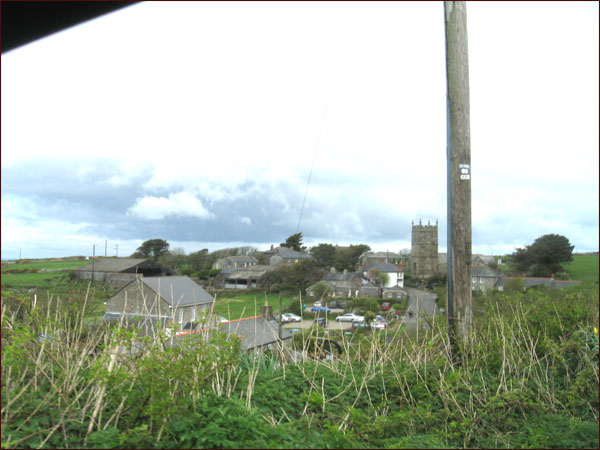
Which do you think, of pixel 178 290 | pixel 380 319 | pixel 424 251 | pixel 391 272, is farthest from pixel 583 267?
pixel 178 290

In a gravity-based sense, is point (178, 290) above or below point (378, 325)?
above

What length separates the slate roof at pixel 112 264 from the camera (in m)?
3.71

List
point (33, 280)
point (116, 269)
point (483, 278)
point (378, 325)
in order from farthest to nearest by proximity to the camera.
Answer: point (483, 278) → point (378, 325) → point (116, 269) → point (33, 280)

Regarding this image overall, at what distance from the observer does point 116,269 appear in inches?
149

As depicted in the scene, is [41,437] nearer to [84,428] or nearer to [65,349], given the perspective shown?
[84,428]

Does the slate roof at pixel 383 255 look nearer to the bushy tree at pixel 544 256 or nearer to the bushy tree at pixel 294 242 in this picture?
the bushy tree at pixel 294 242

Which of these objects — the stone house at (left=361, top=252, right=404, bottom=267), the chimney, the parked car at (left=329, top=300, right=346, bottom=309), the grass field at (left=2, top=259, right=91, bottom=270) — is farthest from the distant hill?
the grass field at (left=2, top=259, right=91, bottom=270)

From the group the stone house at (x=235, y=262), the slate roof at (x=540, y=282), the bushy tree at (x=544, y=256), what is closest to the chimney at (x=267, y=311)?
the stone house at (x=235, y=262)

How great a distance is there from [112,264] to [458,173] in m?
3.42

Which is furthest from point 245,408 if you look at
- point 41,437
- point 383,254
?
point 383,254

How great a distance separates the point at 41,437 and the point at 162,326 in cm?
97

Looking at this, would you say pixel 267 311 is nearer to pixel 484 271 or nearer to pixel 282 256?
pixel 282 256

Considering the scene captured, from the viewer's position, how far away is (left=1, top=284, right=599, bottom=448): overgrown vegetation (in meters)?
2.36

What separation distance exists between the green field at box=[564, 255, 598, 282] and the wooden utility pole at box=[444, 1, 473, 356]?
2.22 m
